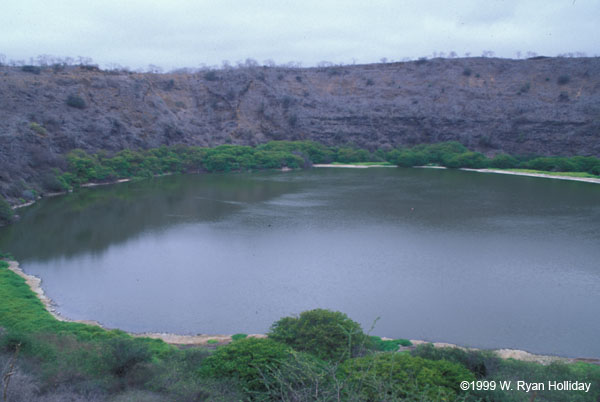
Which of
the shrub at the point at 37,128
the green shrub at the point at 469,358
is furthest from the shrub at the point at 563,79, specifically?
the green shrub at the point at 469,358

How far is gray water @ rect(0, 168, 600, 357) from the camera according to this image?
13539 millimetres

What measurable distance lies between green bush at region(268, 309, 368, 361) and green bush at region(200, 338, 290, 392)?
2.75 ft

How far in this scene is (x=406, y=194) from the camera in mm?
35688

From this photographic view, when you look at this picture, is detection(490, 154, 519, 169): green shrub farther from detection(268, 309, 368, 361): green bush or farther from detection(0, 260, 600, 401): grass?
detection(268, 309, 368, 361): green bush

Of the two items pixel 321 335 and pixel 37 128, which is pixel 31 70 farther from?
pixel 321 335

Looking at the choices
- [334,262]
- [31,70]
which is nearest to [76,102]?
Result: [31,70]

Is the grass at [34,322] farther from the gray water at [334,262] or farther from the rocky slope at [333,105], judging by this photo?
the rocky slope at [333,105]

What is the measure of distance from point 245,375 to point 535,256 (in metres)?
15.1

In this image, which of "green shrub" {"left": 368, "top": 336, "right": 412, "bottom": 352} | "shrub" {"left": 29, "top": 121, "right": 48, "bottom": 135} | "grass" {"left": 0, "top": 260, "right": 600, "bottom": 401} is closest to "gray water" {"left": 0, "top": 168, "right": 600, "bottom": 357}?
"green shrub" {"left": 368, "top": 336, "right": 412, "bottom": 352}

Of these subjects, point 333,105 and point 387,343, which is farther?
point 333,105

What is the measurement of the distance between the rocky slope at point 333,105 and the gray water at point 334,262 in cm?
2007

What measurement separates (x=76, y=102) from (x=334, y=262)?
42.6 meters

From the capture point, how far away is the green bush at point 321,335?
10023 mm

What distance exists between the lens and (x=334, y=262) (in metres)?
18.7
